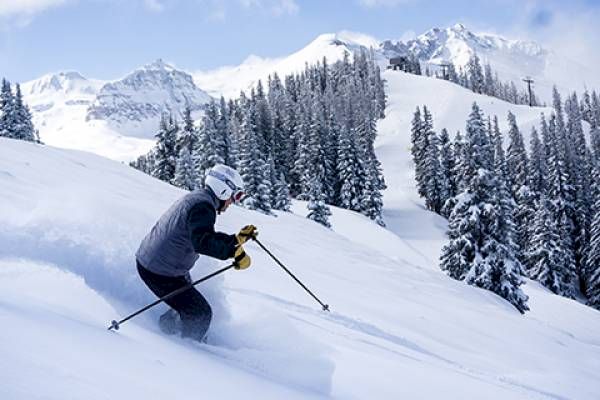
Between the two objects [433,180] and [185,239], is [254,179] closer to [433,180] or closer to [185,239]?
[433,180]

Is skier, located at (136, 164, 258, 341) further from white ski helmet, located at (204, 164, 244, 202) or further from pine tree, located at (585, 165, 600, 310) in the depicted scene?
pine tree, located at (585, 165, 600, 310)

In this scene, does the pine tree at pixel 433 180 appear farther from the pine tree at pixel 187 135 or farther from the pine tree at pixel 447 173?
the pine tree at pixel 187 135

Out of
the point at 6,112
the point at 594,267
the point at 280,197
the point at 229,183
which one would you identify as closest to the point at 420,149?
the point at 594,267

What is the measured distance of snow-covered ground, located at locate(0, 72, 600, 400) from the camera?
3.50 m

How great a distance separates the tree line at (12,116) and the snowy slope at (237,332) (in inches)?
1358

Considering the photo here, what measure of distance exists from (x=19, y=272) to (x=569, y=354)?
12.4 metres

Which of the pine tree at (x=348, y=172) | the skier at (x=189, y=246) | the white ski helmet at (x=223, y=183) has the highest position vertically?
the pine tree at (x=348, y=172)

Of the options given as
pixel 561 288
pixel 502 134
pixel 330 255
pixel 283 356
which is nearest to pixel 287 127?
pixel 561 288

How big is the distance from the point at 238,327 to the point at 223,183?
1786 mm

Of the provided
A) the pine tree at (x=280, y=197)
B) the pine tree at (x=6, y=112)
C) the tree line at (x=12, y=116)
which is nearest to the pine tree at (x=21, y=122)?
the tree line at (x=12, y=116)

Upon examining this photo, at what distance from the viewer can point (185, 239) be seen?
5.32 m

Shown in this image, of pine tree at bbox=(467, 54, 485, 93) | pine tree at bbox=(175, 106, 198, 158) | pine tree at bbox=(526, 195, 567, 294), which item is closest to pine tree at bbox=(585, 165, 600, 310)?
pine tree at bbox=(526, 195, 567, 294)

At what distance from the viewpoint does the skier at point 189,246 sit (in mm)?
5117

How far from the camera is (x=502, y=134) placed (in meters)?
112
